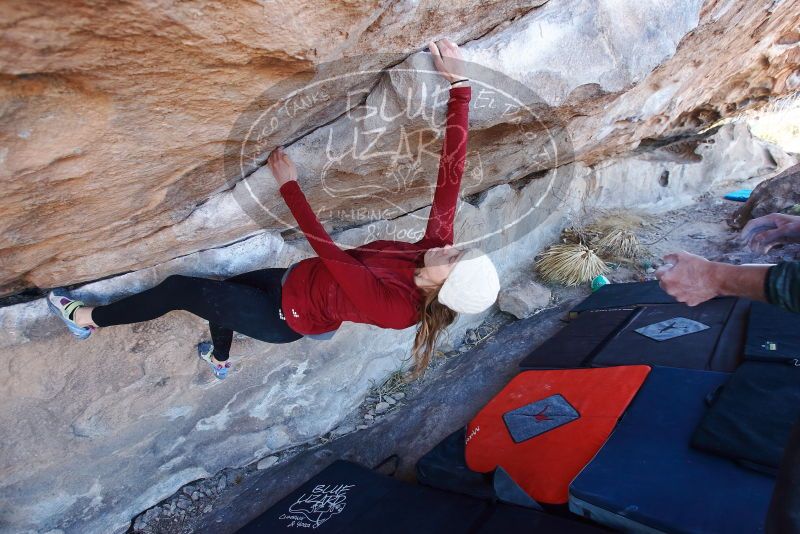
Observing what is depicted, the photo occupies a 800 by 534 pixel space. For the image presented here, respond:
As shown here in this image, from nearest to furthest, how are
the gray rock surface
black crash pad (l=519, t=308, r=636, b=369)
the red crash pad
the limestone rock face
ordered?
the limestone rock face, the red crash pad, black crash pad (l=519, t=308, r=636, b=369), the gray rock surface

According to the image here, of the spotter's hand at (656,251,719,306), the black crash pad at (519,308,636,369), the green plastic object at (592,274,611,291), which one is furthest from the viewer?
the green plastic object at (592,274,611,291)

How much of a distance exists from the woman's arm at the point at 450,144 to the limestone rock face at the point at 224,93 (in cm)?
6

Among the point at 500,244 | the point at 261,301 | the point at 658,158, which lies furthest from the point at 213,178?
the point at 658,158

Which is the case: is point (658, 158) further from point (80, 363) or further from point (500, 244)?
point (80, 363)

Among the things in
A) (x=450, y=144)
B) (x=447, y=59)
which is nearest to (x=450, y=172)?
(x=450, y=144)

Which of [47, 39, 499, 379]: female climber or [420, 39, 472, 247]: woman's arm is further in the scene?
[420, 39, 472, 247]: woman's arm

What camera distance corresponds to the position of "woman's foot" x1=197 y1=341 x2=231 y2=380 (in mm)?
2537

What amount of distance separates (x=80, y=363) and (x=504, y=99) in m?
2.24

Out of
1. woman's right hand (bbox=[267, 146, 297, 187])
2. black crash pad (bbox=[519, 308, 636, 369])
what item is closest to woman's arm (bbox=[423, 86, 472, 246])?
woman's right hand (bbox=[267, 146, 297, 187])

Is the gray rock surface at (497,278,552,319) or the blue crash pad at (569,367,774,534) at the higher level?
the gray rock surface at (497,278,552,319)

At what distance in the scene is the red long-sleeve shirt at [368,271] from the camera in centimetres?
172

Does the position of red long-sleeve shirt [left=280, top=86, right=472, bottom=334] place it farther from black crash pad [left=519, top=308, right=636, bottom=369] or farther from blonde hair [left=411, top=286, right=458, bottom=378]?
black crash pad [left=519, top=308, right=636, bottom=369]

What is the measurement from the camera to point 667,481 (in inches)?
83.4

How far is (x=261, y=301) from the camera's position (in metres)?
2.07
